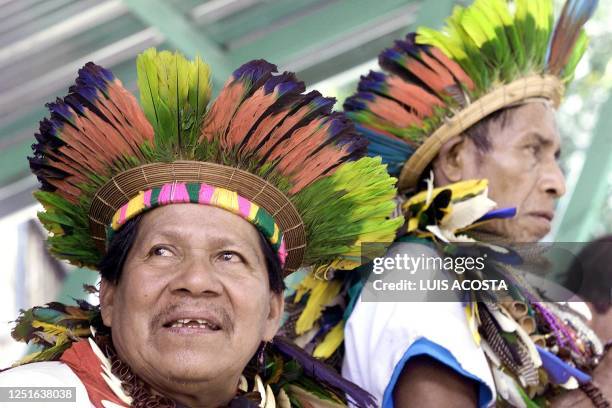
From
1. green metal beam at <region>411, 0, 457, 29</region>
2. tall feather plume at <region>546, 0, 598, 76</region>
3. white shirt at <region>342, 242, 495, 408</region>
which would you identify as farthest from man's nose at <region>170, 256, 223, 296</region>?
green metal beam at <region>411, 0, 457, 29</region>

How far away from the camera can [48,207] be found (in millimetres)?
2832

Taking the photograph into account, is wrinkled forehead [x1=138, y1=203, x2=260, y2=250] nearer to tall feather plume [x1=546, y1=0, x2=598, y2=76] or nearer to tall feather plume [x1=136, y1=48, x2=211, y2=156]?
Answer: tall feather plume [x1=136, y1=48, x2=211, y2=156]

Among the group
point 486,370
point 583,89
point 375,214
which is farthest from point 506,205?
point 583,89

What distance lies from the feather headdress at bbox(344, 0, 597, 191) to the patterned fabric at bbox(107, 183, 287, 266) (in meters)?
1.03

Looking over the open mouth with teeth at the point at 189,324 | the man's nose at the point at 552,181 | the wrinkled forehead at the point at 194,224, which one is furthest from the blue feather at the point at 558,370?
the open mouth with teeth at the point at 189,324

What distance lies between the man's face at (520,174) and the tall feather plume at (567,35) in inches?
7.9

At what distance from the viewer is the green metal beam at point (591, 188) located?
6188 millimetres

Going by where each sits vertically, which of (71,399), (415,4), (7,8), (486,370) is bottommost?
(71,399)

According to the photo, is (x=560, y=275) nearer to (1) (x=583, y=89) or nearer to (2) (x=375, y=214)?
(2) (x=375, y=214)

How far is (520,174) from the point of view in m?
3.61

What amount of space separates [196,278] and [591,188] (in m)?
4.28

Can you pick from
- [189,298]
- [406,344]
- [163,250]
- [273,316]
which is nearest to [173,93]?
[163,250]

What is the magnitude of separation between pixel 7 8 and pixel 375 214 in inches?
78.8

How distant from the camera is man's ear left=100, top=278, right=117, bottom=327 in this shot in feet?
8.80
